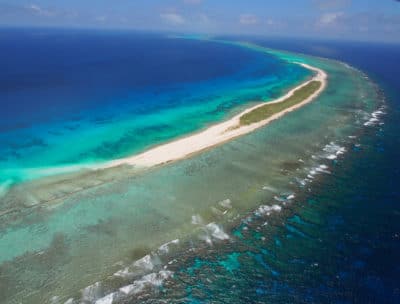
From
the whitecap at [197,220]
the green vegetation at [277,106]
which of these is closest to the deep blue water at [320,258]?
the whitecap at [197,220]

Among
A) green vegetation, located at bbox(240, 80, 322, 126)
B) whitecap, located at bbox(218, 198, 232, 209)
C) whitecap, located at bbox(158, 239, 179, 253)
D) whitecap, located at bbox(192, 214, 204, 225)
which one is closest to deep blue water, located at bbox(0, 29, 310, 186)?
green vegetation, located at bbox(240, 80, 322, 126)

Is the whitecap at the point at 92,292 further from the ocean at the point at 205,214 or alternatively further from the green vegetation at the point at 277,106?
the green vegetation at the point at 277,106

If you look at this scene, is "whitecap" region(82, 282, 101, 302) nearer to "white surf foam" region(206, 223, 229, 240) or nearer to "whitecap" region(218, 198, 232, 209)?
"white surf foam" region(206, 223, 229, 240)

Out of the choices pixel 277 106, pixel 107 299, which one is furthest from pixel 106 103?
pixel 107 299

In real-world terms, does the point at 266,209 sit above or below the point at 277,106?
below

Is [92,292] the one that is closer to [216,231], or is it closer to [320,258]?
[216,231]

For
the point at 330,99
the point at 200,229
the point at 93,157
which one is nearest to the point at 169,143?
the point at 93,157
